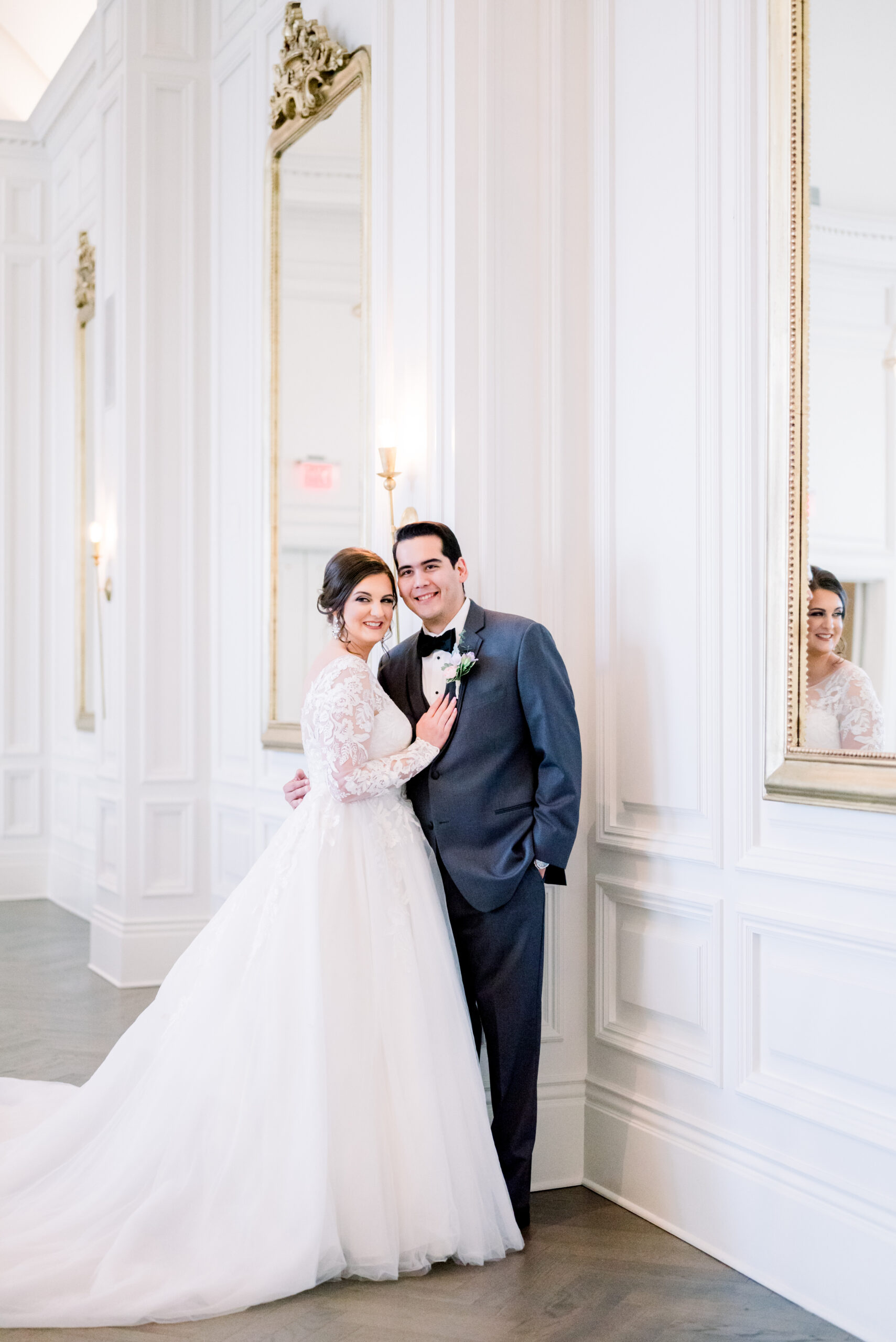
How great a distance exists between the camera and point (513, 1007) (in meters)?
3.76

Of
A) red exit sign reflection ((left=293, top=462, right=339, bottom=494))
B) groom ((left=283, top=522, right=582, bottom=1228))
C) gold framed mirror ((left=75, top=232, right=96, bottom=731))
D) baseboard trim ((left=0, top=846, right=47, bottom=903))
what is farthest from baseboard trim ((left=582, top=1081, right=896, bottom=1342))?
baseboard trim ((left=0, top=846, right=47, bottom=903))

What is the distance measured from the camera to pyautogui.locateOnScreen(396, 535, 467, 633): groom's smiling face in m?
3.77

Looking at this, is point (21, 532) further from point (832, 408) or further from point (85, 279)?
point (832, 408)

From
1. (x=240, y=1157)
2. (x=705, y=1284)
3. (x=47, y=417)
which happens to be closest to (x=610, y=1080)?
(x=705, y=1284)

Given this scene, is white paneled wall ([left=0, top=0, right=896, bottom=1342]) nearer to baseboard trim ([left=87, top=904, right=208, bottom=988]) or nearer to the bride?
the bride

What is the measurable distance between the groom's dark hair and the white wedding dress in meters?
0.40

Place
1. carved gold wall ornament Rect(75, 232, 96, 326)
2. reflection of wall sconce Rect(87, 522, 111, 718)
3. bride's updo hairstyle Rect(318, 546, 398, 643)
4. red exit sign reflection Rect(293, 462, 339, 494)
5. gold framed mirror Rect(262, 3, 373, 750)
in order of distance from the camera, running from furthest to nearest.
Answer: carved gold wall ornament Rect(75, 232, 96, 326)
reflection of wall sconce Rect(87, 522, 111, 718)
red exit sign reflection Rect(293, 462, 339, 494)
gold framed mirror Rect(262, 3, 373, 750)
bride's updo hairstyle Rect(318, 546, 398, 643)

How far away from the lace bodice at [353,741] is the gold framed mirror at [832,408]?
3.36 ft

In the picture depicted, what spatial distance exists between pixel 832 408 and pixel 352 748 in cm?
155

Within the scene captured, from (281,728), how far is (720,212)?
3319 mm

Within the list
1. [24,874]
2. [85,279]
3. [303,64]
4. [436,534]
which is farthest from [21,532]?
[436,534]

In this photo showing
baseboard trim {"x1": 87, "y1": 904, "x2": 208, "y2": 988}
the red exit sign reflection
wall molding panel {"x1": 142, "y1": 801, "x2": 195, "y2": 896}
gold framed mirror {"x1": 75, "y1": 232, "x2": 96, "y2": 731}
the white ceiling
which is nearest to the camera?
the red exit sign reflection

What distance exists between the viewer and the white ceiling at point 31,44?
30.1ft

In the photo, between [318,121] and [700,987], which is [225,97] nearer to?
[318,121]
